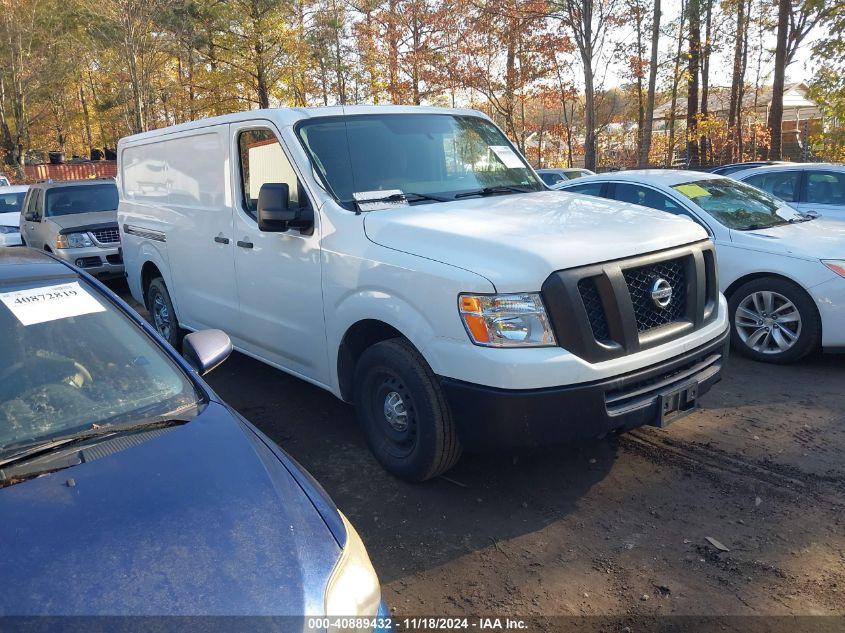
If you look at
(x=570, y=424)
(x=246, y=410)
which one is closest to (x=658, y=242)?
(x=570, y=424)

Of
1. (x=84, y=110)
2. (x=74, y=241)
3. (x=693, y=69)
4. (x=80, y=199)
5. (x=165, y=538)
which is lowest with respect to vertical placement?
(x=165, y=538)

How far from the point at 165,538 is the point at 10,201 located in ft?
52.5

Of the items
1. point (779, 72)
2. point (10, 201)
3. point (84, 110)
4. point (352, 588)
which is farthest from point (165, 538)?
point (84, 110)

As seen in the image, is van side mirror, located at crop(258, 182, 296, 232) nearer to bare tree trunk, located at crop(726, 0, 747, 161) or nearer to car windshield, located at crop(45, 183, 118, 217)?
car windshield, located at crop(45, 183, 118, 217)

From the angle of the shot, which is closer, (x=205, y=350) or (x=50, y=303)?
(x=50, y=303)

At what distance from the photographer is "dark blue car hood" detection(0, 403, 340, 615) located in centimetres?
162

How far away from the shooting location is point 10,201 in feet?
49.2

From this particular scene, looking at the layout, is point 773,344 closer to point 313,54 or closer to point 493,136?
point 493,136

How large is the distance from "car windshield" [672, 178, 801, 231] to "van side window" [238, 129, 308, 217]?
4.09 metres

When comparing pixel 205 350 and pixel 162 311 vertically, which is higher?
pixel 205 350

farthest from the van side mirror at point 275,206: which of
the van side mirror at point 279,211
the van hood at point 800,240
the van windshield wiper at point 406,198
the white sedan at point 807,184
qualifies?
the white sedan at point 807,184

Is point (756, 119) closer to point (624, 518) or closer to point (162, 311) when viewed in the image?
point (162, 311)

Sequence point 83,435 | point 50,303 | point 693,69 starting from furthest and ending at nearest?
point 693,69
point 50,303
point 83,435

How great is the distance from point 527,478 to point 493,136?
263 cm
